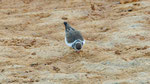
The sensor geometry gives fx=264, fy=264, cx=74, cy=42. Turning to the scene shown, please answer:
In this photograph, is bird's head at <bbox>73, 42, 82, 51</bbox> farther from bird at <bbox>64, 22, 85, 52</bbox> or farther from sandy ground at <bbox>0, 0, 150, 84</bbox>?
sandy ground at <bbox>0, 0, 150, 84</bbox>

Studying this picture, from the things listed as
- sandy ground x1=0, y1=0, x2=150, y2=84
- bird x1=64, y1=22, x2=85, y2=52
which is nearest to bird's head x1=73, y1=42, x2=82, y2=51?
bird x1=64, y1=22, x2=85, y2=52

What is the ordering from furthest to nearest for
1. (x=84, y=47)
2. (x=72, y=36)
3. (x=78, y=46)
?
(x=84, y=47) → (x=72, y=36) → (x=78, y=46)

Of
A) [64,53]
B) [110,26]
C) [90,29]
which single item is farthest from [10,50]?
[110,26]

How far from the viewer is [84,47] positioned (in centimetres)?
611

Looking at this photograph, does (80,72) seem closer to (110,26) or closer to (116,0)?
(110,26)

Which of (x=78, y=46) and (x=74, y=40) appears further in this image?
(x=74, y=40)

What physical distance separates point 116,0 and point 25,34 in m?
4.53

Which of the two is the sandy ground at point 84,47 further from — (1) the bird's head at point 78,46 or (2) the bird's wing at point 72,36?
(2) the bird's wing at point 72,36

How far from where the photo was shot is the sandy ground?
4645mm

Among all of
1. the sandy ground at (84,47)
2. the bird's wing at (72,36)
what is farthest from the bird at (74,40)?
the sandy ground at (84,47)

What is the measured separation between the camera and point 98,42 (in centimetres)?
641

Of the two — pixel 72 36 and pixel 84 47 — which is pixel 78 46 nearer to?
pixel 72 36

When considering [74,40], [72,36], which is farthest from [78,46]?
[72,36]

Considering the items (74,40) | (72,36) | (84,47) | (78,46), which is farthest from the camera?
(84,47)
